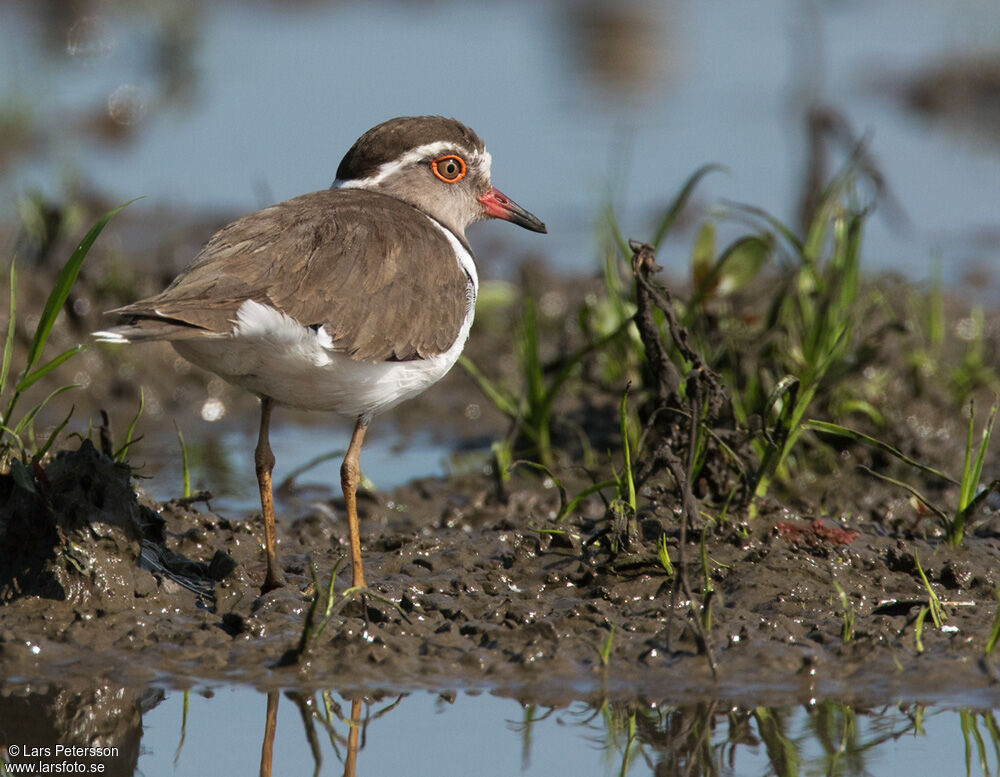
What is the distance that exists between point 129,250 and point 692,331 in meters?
5.80

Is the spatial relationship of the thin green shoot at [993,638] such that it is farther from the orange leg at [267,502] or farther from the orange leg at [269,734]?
the orange leg at [267,502]

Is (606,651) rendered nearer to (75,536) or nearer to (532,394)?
(75,536)

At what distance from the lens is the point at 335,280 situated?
5484 mm

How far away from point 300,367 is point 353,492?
35.6 inches

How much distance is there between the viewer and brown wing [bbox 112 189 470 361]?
16.7ft

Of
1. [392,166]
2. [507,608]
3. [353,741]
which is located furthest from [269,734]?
[392,166]

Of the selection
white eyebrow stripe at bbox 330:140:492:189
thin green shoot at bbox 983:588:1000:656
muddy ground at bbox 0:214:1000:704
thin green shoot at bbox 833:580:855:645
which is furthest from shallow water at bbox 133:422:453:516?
thin green shoot at bbox 983:588:1000:656

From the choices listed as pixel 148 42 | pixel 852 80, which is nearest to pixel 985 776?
pixel 852 80

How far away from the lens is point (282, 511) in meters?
7.50

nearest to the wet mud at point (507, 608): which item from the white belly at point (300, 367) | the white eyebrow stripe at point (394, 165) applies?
the white belly at point (300, 367)

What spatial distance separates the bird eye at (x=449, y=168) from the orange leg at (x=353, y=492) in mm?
1458

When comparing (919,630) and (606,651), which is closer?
(606,651)

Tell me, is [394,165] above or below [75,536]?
above

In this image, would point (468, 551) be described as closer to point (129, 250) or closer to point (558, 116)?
point (129, 250)
